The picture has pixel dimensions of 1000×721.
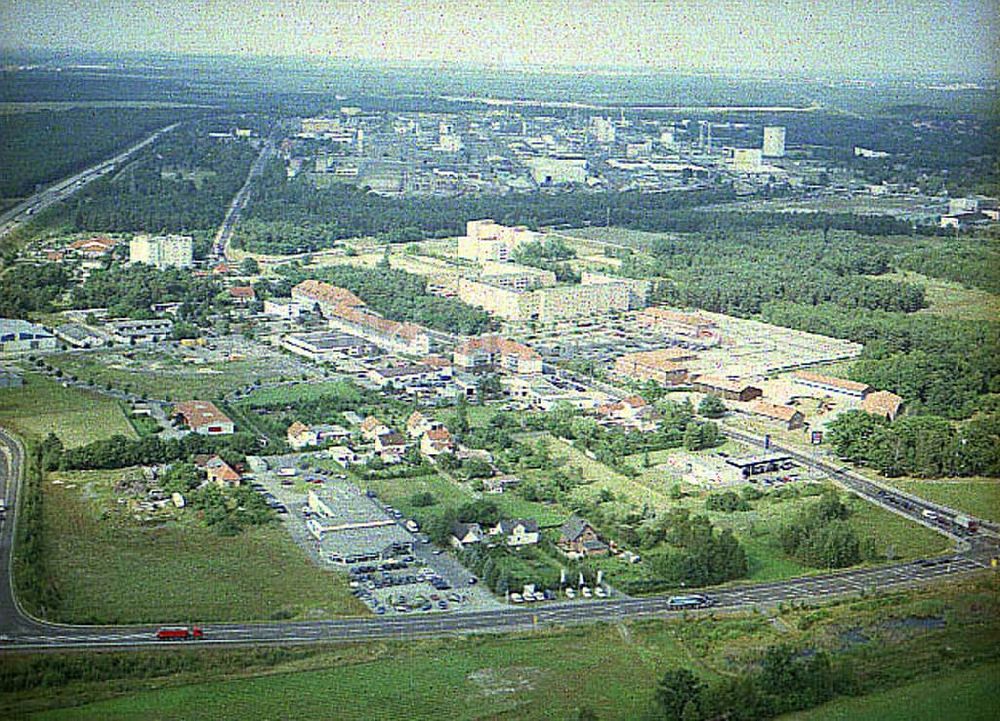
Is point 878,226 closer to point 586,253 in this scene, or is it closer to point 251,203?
point 586,253

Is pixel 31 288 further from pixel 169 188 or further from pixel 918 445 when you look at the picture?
pixel 918 445

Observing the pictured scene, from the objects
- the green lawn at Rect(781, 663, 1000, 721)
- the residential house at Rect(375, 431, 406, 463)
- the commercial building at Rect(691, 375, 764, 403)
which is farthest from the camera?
the commercial building at Rect(691, 375, 764, 403)

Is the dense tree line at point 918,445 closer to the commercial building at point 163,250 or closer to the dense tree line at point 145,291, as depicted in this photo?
the dense tree line at point 145,291

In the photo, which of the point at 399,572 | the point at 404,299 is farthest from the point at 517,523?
the point at 404,299

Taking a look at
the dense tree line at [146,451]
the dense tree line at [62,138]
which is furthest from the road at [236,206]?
the dense tree line at [146,451]

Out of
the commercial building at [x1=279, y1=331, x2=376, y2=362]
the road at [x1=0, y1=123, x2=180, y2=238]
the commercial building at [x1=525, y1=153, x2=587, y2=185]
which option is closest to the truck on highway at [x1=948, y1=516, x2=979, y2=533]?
the commercial building at [x1=279, y1=331, x2=376, y2=362]

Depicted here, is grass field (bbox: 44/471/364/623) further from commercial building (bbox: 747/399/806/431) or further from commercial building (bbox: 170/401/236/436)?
commercial building (bbox: 747/399/806/431)
